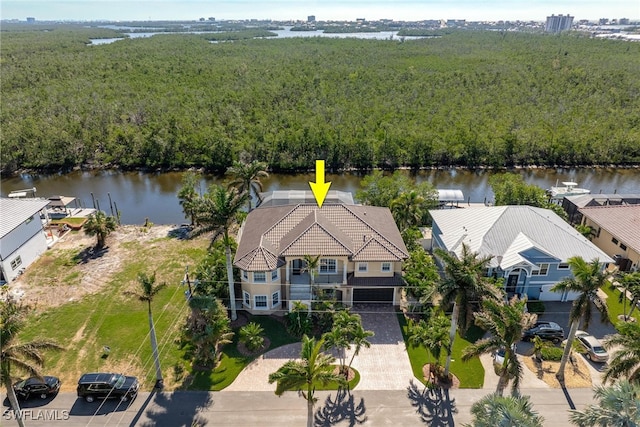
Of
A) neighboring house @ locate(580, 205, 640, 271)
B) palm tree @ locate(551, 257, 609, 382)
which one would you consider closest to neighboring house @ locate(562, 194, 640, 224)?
neighboring house @ locate(580, 205, 640, 271)

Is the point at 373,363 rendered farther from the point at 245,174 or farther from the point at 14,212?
the point at 14,212

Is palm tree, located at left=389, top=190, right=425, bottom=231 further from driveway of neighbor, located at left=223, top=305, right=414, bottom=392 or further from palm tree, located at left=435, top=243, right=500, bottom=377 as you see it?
palm tree, located at left=435, top=243, right=500, bottom=377

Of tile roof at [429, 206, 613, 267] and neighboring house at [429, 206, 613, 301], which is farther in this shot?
tile roof at [429, 206, 613, 267]

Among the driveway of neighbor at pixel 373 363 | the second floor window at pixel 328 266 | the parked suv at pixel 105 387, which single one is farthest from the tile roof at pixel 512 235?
the parked suv at pixel 105 387

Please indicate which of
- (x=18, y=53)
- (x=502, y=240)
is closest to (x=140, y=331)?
(x=502, y=240)

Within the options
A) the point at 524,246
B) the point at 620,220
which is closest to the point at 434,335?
the point at 524,246

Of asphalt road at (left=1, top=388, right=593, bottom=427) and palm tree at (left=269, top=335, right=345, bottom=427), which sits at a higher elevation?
palm tree at (left=269, top=335, right=345, bottom=427)

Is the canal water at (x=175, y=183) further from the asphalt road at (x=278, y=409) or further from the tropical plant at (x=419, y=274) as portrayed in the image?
the asphalt road at (x=278, y=409)
